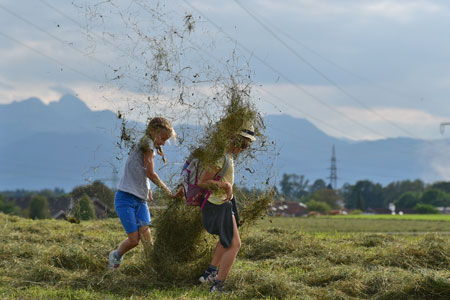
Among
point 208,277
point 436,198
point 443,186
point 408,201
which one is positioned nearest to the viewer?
point 208,277

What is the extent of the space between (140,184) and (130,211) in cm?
34

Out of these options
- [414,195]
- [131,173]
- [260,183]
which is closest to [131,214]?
[131,173]

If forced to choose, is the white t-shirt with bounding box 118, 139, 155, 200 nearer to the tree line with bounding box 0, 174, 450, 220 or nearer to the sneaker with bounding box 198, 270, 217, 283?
the tree line with bounding box 0, 174, 450, 220

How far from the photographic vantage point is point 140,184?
678 cm

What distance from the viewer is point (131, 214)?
6.72m

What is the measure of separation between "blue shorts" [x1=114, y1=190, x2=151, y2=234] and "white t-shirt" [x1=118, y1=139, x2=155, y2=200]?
91 millimetres

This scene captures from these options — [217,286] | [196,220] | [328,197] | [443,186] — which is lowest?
[217,286]

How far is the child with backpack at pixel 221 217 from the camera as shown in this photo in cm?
602

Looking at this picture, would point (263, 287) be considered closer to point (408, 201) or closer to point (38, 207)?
point (38, 207)

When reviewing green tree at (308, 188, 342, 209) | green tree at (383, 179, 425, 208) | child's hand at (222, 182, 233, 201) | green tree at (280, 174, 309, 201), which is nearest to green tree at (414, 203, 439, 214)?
green tree at (308, 188, 342, 209)

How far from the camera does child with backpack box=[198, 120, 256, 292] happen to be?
6020 mm

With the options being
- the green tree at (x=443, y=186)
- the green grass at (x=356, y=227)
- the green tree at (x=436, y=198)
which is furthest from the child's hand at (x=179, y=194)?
the green tree at (x=443, y=186)

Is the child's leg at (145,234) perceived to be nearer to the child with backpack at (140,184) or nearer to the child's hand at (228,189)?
the child with backpack at (140,184)

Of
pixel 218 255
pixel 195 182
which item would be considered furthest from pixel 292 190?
pixel 195 182
